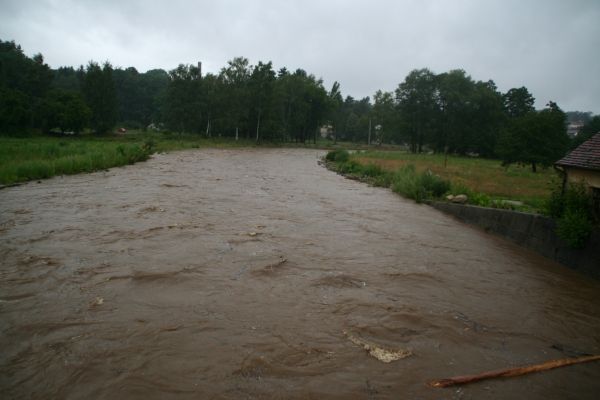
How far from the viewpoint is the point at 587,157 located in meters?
10.3

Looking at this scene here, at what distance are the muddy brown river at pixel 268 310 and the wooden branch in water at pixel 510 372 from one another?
9 cm

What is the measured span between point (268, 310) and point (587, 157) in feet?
34.5

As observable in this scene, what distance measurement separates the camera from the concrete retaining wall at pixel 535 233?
8.19 m

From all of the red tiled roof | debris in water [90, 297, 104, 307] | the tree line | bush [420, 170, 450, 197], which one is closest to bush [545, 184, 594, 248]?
the red tiled roof

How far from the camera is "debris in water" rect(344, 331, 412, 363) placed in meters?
4.36

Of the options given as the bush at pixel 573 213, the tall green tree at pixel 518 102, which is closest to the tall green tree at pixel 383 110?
the tall green tree at pixel 518 102

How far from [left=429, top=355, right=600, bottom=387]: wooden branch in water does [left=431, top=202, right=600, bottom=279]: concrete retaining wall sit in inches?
173

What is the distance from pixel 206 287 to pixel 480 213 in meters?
10.5

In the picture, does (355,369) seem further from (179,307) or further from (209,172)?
(209,172)

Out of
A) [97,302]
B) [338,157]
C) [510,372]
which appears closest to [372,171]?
[338,157]

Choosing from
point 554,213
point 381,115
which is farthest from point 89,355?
point 381,115

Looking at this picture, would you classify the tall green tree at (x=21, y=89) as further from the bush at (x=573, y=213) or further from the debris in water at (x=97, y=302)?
the bush at (x=573, y=213)

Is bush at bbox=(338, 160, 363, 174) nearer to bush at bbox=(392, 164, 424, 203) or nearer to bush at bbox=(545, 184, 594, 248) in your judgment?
bush at bbox=(392, 164, 424, 203)

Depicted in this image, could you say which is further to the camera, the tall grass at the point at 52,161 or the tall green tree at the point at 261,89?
the tall green tree at the point at 261,89
